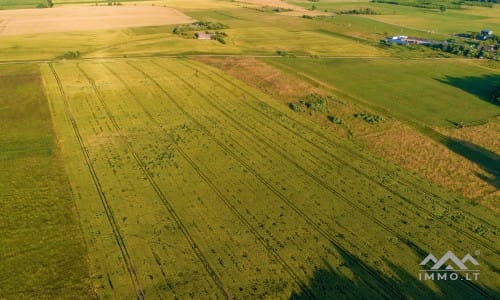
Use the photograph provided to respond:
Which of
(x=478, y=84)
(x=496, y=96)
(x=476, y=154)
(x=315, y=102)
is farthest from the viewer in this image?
(x=478, y=84)

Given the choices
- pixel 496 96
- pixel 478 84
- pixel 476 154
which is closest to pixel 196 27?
pixel 478 84

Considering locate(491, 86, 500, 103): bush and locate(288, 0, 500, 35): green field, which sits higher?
locate(288, 0, 500, 35): green field

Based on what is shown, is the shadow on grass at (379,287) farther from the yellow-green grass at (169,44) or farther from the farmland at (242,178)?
the yellow-green grass at (169,44)

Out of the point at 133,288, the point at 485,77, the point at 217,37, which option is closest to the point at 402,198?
the point at 133,288

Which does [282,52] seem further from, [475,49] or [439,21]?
[439,21]

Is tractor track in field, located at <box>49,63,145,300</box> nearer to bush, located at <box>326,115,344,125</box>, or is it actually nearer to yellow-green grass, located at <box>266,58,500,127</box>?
bush, located at <box>326,115,344,125</box>

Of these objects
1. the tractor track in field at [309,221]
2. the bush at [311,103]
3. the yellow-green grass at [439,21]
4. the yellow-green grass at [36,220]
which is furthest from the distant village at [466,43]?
the yellow-green grass at [36,220]

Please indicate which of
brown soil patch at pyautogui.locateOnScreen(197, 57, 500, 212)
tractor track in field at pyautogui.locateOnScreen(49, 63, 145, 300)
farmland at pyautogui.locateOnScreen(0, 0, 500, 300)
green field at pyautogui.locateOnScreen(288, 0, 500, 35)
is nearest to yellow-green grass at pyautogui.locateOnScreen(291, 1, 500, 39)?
green field at pyautogui.locateOnScreen(288, 0, 500, 35)
